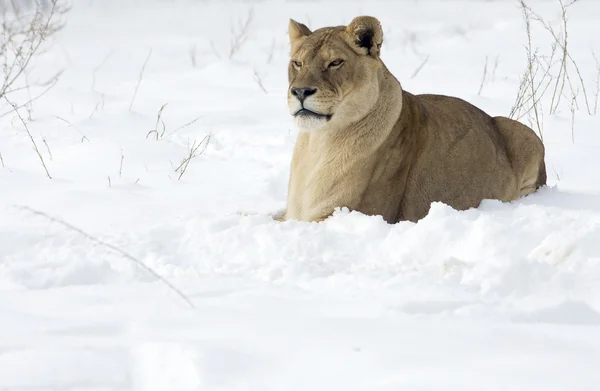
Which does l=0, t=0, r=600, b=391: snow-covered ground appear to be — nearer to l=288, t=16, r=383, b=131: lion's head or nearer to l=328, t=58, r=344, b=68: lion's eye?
l=288, t=16, r=383, b=131: lion's head

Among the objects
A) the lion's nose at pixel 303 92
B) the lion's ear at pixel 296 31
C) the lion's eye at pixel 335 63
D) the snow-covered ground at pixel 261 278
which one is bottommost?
the snow-covered ground at pixel 261 278

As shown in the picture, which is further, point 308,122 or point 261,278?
point 308,122

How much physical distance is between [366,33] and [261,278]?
1.84m

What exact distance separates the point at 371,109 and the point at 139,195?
144 cm

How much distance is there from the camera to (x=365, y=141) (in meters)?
4.76

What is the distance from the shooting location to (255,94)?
31.2 feet

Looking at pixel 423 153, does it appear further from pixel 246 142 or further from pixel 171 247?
pixel 246 142

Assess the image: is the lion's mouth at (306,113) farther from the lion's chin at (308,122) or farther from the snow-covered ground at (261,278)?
the snow-covered ground at (261,278)

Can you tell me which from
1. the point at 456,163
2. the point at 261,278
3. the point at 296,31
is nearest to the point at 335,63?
the point at 296,31

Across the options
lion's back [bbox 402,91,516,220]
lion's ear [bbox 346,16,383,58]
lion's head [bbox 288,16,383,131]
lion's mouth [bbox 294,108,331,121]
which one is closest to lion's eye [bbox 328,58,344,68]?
lion's head [bbox 288,16,383,131]

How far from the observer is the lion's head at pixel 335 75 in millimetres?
4488

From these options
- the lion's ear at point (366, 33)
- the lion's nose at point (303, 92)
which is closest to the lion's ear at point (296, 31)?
the lion's ear at point (366, 33)

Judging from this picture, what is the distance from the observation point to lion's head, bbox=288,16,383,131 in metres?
4.49

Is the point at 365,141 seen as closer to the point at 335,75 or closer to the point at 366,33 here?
the point at 335,75
